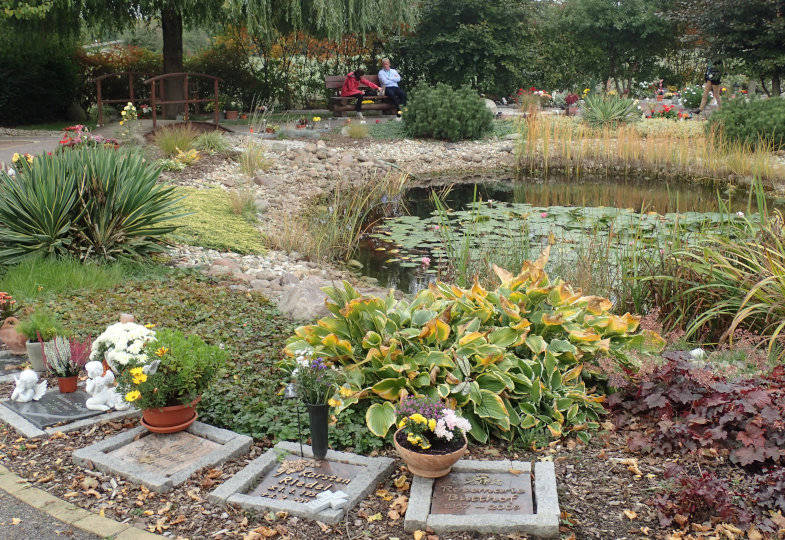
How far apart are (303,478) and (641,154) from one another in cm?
1094

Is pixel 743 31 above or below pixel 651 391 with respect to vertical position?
above

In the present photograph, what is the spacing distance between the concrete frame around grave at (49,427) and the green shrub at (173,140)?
741cm

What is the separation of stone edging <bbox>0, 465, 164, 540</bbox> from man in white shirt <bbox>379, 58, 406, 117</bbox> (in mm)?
14835

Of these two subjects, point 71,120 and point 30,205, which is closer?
point 30,205

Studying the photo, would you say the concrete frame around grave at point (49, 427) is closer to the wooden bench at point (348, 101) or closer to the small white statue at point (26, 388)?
the small white statue at point (26, 388)

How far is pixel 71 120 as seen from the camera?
15820 millimetres

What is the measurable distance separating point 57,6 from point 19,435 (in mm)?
10415

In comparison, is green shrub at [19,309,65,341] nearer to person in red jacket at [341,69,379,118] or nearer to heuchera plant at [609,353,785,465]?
heuchera plant at [609,353,785,465]

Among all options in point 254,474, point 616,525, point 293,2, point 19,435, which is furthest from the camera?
point 293,2

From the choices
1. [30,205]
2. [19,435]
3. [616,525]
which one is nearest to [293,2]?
[30,205]

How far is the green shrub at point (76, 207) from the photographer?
586cm

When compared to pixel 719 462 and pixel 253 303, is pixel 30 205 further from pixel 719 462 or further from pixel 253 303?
pixel 719 462

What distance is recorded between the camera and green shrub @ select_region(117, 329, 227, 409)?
10.8 feet

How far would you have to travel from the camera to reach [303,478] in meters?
3.12
